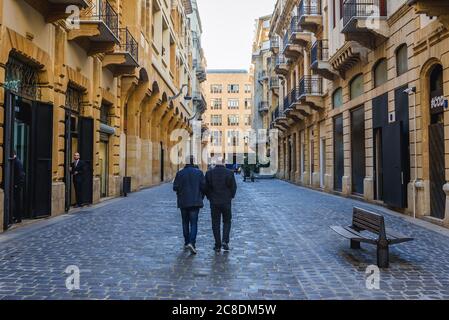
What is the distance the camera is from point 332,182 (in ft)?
73.5

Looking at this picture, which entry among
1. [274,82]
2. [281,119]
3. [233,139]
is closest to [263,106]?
[274,82]

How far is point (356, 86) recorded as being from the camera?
1903cm

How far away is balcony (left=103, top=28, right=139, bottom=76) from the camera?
17.6m

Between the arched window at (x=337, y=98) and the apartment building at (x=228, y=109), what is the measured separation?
226 ft

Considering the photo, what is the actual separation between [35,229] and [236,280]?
19.9 ft

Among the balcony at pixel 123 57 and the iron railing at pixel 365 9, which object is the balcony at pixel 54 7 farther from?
the iron railing at pixel 365 9

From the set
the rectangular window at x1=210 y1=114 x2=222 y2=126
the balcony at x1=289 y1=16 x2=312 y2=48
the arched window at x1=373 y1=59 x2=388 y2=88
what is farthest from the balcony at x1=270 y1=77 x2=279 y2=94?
the rectangular window at x1=210 y1=114 x2=222 y2=126

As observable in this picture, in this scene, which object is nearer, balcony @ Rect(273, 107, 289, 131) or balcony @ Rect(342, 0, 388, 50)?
balcony @ Rect(342, 0, 388, 50)

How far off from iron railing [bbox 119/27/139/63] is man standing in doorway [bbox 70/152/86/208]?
229 inches

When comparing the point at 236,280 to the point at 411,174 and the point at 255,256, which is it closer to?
the point at 255,256

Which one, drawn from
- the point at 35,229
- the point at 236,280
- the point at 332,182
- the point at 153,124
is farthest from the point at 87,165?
the point at 153,124

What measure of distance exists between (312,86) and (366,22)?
10.6 meters

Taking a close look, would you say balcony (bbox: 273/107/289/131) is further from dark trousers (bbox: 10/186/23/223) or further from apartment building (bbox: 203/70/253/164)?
apartment building (bbox: 203/70/253/164)

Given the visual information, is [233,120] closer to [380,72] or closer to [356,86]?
[356,86]
